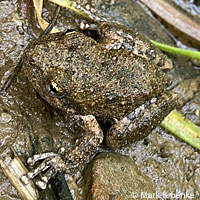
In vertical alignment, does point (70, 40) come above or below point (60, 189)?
above

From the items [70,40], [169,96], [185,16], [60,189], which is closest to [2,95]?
[70,40]

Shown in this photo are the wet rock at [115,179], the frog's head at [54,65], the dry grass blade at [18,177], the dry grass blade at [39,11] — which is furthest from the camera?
the dry grass blade at [39,11]

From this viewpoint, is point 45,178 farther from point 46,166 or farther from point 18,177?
point 18,177

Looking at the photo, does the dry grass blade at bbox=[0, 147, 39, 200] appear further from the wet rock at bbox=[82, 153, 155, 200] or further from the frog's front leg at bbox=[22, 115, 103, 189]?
the wet rock at bbox=[82, 153, 155, 200]

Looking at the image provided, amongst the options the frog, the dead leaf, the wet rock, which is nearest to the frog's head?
the frog

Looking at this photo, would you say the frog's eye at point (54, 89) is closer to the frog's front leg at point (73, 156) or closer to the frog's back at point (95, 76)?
the frog's back at point (95, 76)

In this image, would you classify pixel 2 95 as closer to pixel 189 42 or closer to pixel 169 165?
pixel 169 165

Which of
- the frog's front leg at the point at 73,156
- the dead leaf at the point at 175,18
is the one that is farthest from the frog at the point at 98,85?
the dead leaf at the point at 175,18
